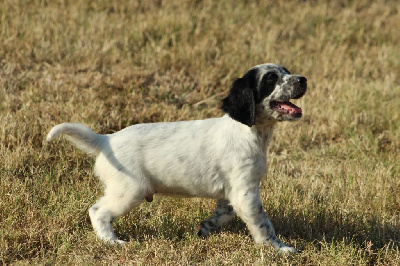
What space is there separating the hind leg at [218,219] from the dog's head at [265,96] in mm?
925

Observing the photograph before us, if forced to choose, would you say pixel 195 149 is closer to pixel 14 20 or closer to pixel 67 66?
pixel 67 66

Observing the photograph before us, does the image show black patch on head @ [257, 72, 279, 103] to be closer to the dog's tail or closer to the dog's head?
the dog's head

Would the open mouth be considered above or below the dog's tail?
above

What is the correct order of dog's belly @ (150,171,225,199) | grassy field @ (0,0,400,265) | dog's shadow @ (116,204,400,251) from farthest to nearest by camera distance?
dog's shadow @ (116,204,400,251), grassy field @ (0,0,400,265), dog's belly @ (150,171,225,199)

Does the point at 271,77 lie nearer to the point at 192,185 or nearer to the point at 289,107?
the point at 289,107

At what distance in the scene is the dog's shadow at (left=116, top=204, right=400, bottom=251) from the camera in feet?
16.1

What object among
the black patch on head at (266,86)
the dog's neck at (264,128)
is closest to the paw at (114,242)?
the dog's neck at (264,128)

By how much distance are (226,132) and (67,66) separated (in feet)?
13.5

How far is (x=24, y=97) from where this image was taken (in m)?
6.96

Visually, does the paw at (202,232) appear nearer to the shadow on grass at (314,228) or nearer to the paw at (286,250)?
the shadow on grass at (314,228)

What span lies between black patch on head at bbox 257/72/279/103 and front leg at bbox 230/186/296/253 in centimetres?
74

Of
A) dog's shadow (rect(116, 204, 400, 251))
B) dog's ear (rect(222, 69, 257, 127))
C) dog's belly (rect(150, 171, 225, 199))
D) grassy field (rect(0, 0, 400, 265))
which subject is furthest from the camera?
dog's shadow (rect(116, 204, 400, 251))

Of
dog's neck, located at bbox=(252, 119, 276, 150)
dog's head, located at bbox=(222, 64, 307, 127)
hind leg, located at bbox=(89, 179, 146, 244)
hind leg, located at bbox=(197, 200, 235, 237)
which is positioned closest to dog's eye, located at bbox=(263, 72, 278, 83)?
dog's head, located at bbox=(222, 64, 307, 127)

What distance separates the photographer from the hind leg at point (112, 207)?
14.6 ft
